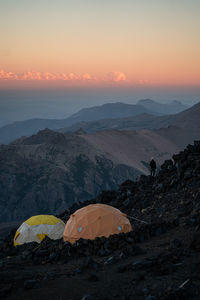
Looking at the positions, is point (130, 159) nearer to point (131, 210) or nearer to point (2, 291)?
Result: point (131, 210)

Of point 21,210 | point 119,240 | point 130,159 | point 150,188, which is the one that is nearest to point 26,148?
point 21,210

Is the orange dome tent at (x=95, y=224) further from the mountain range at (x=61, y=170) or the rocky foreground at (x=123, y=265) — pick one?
the mountain range at (x=61, y=170)

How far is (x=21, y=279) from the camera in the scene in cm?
872

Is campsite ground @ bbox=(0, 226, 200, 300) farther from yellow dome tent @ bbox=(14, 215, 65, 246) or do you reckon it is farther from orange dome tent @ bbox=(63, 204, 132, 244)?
yellow dome tent @ bbox=(14, 215, 65, 246)

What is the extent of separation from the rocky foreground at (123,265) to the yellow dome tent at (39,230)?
2131mm

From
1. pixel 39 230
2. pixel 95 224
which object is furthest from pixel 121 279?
pixel 39 230

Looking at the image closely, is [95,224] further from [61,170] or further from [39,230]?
[61,170]

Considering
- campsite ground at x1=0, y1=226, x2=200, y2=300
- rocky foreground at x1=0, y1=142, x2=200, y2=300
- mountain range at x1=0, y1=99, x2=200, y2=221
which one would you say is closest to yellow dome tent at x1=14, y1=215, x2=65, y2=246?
rocky foreground at x1=0, y1=142, x2=200, y2=300

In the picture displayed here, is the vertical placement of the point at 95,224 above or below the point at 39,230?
above

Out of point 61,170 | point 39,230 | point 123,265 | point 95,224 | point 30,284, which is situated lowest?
point 61,170

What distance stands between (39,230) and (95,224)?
625cm

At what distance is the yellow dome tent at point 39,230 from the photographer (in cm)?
1894

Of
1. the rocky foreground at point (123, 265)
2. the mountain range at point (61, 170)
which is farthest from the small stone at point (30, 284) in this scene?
the mountain range at point (61, 170)

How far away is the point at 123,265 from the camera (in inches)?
349
